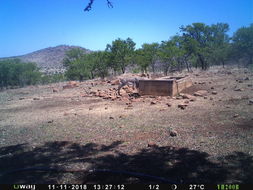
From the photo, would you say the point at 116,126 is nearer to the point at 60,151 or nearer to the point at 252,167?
the point at 60,151

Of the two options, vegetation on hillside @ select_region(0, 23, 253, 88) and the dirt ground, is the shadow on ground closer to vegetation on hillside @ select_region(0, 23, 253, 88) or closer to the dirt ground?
the dirt ground

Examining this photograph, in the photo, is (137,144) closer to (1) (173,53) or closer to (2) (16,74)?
(1) (173,53)

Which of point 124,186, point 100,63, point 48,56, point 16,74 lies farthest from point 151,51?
point 48,56

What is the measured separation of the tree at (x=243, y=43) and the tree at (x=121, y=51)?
15.7 metres

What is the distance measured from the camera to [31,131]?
754 cm

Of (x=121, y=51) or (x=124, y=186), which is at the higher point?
(x=121, y=51)

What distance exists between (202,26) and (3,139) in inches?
1349

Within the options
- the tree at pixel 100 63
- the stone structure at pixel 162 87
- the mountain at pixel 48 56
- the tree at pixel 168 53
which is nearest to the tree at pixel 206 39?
the tree at pixel 168 53

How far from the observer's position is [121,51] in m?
28.7

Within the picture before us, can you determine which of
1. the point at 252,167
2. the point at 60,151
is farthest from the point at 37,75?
the point at 252,167

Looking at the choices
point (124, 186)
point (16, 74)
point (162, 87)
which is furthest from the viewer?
point (16, 74)

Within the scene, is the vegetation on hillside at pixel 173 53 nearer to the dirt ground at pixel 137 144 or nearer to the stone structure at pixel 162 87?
the stone structure at pixel 162 87

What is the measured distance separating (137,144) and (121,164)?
3.68ft

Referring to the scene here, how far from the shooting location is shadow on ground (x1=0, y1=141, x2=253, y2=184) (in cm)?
392
